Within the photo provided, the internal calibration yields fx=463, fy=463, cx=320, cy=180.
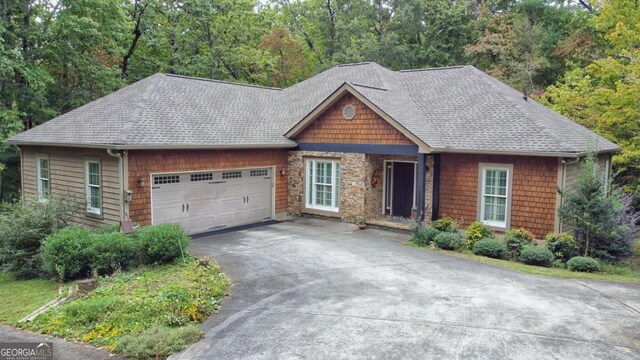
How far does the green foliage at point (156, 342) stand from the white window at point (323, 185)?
1051 cm

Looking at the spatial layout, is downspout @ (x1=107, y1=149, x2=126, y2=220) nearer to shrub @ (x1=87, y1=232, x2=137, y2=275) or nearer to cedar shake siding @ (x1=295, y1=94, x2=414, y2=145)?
shrub @ (x1=87, y1=232, x2=137, y2=275)

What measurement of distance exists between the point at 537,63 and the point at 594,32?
11.4ft

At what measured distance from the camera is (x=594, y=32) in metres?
25.1

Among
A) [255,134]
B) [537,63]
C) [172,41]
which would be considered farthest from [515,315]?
[172,41]

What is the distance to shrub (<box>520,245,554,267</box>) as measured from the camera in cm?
1207

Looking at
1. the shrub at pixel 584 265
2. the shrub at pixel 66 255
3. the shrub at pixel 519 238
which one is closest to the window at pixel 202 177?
the shrub at pixel 66 255

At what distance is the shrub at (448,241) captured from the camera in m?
13.4

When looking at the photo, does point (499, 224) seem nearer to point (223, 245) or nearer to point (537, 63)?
point (223, 245)

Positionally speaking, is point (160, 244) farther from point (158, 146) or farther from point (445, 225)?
point (445, 225)

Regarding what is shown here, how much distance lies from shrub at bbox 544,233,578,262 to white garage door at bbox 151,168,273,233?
9.74 m

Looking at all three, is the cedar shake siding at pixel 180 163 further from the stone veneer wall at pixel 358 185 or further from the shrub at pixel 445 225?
the shrub at pixel 445 225

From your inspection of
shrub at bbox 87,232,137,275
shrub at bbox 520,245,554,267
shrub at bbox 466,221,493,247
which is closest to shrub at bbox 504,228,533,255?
shrub at bbox 520,245,554,267

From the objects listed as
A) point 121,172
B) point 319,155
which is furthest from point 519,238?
point 121,172

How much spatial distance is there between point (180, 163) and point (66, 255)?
15.5 ft
